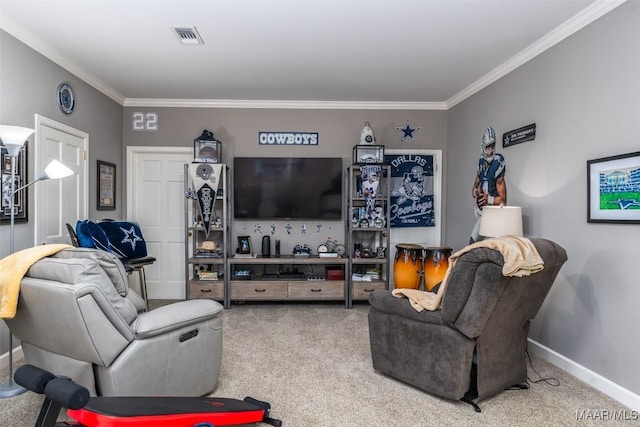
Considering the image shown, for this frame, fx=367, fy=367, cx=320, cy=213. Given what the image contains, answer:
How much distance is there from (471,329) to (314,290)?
98.0 inches

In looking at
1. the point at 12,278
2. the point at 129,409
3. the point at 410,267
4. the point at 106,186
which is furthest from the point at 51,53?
the point at 410,267

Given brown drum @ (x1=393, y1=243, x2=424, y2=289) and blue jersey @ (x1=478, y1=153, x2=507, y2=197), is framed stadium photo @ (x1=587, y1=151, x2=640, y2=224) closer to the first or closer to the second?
blue jersey @ (x1=478, y1=153, x2=507, y2=197)

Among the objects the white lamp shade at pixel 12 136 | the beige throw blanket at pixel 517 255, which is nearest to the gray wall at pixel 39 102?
the white lamp shade at pixel 12 136

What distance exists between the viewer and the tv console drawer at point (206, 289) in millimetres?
4281

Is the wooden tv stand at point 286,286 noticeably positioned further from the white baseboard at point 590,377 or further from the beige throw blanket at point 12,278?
the beige throw blanket at point 12,278

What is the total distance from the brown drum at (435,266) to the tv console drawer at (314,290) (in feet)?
3.30

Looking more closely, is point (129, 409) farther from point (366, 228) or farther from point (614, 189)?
point (366, 228)

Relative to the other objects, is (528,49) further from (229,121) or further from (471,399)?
(229,121)

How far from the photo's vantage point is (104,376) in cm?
180

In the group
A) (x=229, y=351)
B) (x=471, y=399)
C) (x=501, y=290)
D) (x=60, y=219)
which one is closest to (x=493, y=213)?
(x=501, y=290)

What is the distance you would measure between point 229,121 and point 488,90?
305cm

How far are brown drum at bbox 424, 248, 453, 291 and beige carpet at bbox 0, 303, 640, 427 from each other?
121 centimetres

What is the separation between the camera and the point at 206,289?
4.29m

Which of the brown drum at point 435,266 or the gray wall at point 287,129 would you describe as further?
the gray wall at point 287,129
